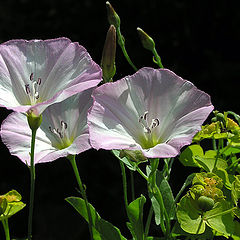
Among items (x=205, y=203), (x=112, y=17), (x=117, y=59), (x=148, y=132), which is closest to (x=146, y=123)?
(x=148, y=132)

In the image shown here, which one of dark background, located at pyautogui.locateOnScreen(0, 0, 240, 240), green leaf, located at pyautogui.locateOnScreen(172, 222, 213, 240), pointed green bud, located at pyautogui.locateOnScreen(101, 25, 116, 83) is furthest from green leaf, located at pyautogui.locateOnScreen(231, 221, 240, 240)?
dark background, located at pyautogui.locateOnScreen(0, 0, 240, 240)

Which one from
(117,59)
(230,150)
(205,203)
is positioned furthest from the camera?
(117,59)

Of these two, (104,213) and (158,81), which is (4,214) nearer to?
(158,81)

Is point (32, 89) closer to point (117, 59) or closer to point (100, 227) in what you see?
point (100, 227)

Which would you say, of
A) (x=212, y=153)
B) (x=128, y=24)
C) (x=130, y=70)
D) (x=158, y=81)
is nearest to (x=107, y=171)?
(x=130, y=70)

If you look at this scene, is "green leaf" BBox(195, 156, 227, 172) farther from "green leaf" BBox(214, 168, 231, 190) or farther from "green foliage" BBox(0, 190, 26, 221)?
"green foliage" BBox(0, 190, 26, 221)

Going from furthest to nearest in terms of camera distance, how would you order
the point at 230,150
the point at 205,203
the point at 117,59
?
the point at 117,59, the point at 230,150, the point at 205,203
